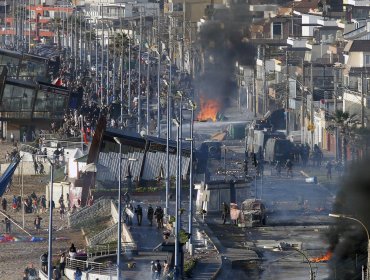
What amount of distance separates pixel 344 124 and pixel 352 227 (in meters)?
32.7

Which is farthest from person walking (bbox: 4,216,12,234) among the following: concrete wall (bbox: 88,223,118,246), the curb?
the curb

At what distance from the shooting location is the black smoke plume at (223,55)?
114938 mm

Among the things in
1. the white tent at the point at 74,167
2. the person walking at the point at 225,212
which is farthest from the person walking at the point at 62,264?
the white tent at the point at 74,167

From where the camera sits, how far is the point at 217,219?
2569 inches

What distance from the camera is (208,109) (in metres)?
106

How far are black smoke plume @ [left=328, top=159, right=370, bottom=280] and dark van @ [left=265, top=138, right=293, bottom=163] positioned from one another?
30.8 m

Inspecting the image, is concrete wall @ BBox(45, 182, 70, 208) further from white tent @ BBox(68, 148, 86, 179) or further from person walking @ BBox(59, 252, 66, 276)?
person walking @ BBox(59, 252, 66, 276)

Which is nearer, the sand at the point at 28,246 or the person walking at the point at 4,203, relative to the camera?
the sand at the point at 28,246

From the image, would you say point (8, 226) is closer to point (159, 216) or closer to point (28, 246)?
point (28, 246)

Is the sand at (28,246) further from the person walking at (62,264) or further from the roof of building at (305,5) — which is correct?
the roof of building at (305,5)

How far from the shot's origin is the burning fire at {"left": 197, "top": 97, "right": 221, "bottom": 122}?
103m

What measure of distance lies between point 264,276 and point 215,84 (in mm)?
64800

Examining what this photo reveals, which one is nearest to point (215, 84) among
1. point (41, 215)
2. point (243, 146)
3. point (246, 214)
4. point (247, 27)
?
point (247, 27)

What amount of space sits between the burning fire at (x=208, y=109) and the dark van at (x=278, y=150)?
Result: 19.0 meters
